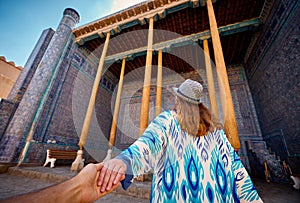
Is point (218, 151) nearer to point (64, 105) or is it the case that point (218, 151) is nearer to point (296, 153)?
point (296, 153)

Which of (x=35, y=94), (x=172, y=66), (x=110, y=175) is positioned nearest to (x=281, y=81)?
(x=172, y=66)

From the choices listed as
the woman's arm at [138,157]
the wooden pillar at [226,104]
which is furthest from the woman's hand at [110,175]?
the wooden pillar at [226,104]

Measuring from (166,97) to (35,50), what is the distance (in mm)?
7726

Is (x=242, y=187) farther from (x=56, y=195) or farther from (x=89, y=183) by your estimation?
(x=56, y=195)

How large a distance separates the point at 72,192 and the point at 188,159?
2.16 feet

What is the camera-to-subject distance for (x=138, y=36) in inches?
276

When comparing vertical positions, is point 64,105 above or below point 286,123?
above

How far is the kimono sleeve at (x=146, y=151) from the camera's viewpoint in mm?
629

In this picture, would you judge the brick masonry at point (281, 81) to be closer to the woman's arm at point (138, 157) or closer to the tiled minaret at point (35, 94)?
the woman's arm at point (138, 157)

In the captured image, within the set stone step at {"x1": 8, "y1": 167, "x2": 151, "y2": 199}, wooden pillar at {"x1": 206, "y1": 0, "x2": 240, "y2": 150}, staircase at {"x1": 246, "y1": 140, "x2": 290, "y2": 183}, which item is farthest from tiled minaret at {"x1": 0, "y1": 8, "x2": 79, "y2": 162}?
staircase at {"x1": 246, "y1": 140, "x2": 290, "y2": 183}

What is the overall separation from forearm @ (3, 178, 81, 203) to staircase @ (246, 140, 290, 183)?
21.1ft

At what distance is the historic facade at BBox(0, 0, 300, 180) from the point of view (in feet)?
14.6

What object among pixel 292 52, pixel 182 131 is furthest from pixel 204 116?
pixel 292 52

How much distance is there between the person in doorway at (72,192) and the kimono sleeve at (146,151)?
0.13m
